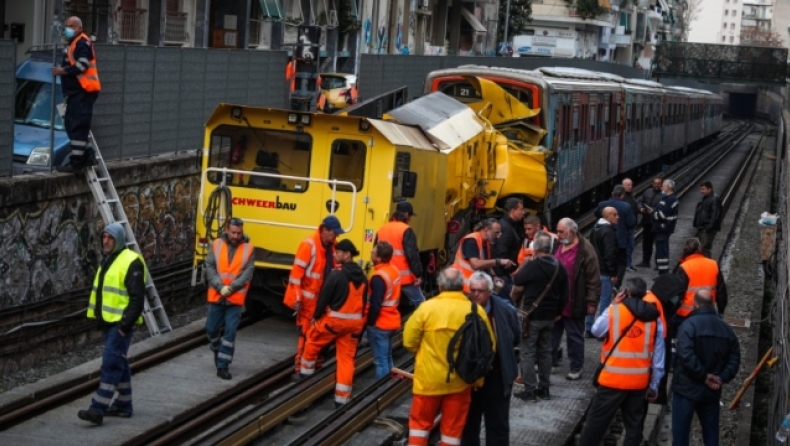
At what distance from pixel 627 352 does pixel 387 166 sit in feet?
17.9

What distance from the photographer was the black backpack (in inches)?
384

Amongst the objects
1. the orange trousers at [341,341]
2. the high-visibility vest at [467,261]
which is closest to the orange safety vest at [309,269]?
the orange trousers at [341,341]

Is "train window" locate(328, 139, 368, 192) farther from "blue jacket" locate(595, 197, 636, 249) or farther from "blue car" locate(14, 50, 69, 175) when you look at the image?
"blue jacket" locate(595, 197, 636, 249)

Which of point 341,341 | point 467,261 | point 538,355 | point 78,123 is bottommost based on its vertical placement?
point 538,355

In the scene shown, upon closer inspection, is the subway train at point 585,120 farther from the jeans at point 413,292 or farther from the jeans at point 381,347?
the jeans at point 381,347

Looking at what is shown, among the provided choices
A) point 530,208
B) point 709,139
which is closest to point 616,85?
point 530,208

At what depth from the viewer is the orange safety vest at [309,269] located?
1352 centimetres

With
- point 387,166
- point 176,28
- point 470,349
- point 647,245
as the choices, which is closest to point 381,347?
point 387,166

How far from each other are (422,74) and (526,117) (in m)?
16.2

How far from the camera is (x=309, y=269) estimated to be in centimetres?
1359

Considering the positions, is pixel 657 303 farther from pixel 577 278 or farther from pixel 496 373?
pixel 577 278

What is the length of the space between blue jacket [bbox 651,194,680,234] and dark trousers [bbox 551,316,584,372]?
7236 mm

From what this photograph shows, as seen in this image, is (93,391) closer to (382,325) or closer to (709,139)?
(382,325)

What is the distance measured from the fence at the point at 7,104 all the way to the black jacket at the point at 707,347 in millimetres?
8191
